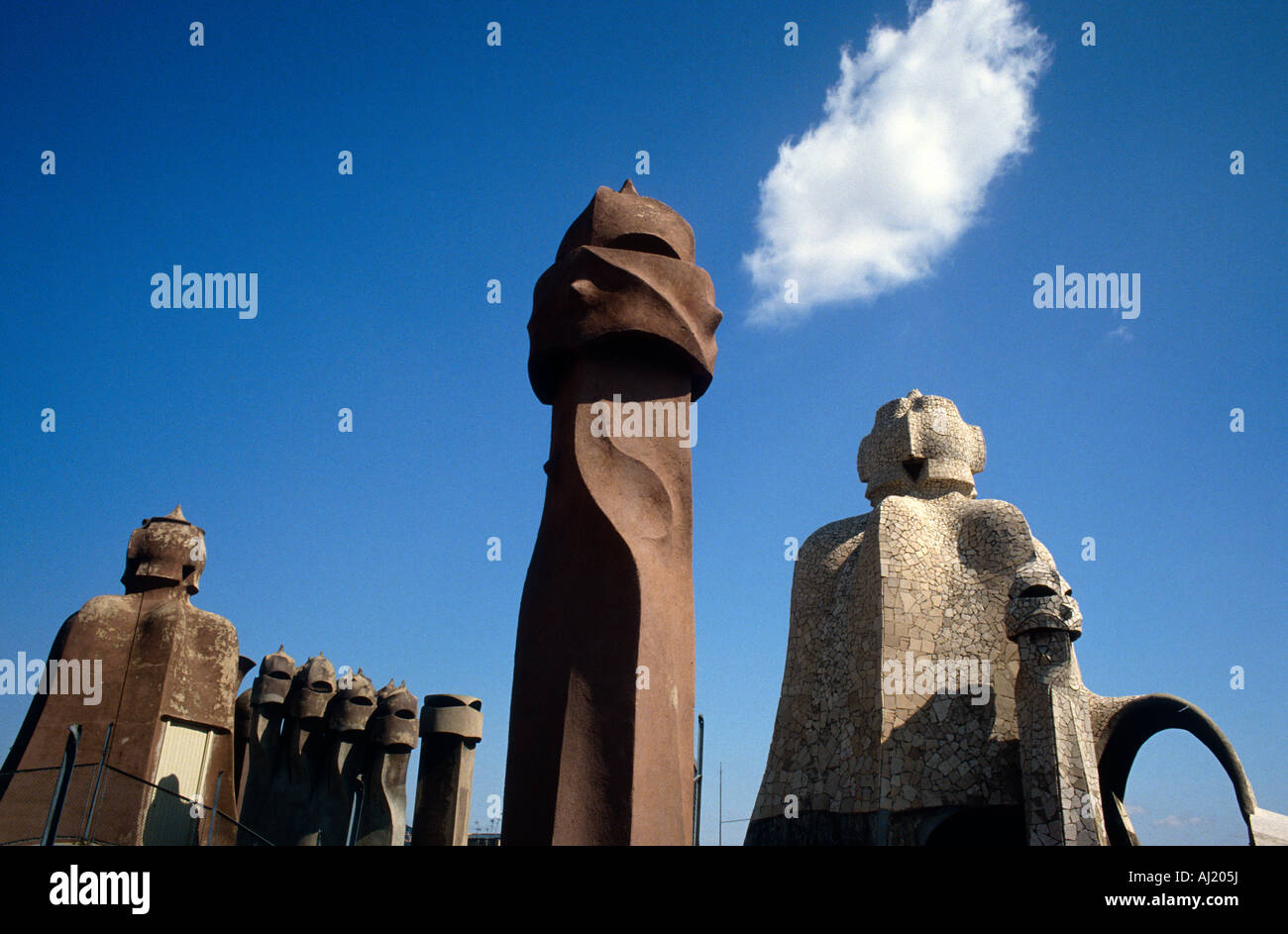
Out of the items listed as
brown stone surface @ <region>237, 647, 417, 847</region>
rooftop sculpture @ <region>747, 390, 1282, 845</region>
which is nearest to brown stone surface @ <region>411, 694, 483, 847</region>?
brown stone surface @ <region>237, 647, 417, 847</region>

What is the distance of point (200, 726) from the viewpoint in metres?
8.59

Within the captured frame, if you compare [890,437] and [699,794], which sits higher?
[890,437]

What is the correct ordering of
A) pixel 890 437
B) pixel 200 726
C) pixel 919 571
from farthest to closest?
pixel 890 437 < pixel 919 571 < pixel 200 726

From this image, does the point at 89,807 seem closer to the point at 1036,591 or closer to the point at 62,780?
the point at 62,780

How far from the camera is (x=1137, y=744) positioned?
14.3 metres

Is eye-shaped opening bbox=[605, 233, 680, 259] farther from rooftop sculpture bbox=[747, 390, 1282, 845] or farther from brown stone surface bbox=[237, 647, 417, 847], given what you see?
brown stone surface bbox=[237, 647, 417, 847]

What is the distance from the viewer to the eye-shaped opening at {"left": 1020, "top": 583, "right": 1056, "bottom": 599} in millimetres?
12109

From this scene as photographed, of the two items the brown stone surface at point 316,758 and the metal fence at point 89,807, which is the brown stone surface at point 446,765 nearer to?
the brown stone surface at point 316,758

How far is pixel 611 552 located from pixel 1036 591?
30.0 ft

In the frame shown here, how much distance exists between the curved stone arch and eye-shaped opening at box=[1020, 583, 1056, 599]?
291 centimetres

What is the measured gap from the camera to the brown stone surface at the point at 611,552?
14.7 feet
